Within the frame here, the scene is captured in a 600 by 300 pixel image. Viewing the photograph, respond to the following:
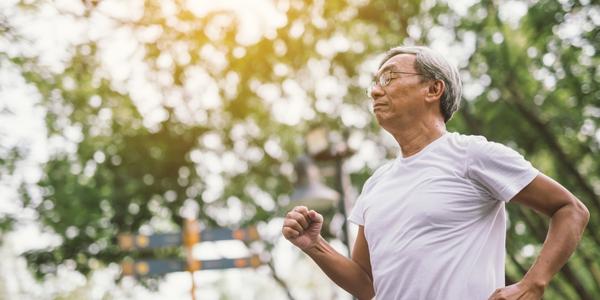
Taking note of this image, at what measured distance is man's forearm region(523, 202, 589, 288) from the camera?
2264mm

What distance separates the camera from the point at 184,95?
1540 centimetres

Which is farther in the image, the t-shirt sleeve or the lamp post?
the lamp post

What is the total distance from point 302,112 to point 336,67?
71.0 inches

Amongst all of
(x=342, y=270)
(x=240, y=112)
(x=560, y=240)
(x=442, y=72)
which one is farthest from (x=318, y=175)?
(x=560, y=240)

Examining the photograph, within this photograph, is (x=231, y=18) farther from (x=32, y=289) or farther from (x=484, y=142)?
(x=32, y=289)

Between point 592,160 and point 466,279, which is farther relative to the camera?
point 592,160

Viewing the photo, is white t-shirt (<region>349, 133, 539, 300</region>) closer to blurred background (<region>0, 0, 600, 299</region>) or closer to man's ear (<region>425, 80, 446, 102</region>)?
man's ear (<region>425, 80, 446, 102</region>)

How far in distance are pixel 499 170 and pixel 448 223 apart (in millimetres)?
222

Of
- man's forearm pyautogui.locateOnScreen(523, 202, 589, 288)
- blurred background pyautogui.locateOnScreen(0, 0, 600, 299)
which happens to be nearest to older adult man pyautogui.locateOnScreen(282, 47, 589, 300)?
man's forearm pyautogui.locateOnScreen(523, 202, 589, 288)

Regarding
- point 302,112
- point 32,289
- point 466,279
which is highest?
point 466,279

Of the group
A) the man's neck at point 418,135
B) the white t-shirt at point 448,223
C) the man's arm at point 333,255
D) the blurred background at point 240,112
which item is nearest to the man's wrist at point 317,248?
the man's arm at point 333,255

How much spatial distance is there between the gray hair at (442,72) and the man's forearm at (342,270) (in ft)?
2.01

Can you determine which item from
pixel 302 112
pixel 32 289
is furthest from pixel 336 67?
pixel 32 289

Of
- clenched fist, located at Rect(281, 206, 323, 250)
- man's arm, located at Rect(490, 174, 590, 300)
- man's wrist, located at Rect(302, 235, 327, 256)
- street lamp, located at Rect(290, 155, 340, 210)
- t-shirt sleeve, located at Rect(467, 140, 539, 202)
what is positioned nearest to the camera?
man's arm, located at Rect(490, 174, 590, 300)
